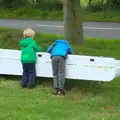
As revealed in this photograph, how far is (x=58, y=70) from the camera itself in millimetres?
7762

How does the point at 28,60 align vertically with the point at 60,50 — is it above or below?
below

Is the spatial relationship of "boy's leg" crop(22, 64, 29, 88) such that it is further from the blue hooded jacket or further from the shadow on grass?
the blue hooded jacket

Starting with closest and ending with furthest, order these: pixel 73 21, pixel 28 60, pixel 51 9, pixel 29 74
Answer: pixel 28 60
pixel 29 74
pixel 73 21
pixel 51 9

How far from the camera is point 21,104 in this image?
6969 millimetres

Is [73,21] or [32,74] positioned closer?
[32,74]

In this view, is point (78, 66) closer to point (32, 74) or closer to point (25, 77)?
point (32, 74)

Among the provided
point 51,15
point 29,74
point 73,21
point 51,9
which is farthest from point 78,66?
point 51,9

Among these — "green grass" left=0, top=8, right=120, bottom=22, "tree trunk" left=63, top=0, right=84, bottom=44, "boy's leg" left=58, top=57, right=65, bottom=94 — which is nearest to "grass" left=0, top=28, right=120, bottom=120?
"boy's leg" left=58, top=57, right=65, bottom=94

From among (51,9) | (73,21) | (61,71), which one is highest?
(61,71)

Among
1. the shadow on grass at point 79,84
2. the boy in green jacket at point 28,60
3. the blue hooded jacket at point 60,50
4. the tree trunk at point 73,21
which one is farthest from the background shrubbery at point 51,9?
the blue hooded jacket at point 60,50

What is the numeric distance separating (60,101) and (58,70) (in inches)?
29.8

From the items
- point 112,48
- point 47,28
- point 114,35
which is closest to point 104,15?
point 47,28

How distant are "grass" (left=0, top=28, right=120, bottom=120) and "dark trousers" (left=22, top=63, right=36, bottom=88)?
14 cm

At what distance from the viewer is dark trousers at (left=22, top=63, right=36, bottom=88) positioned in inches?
320
